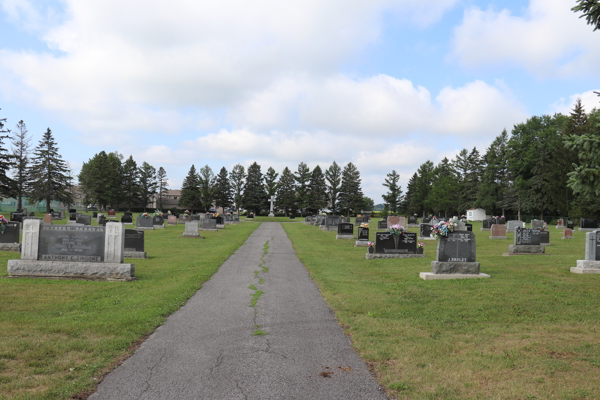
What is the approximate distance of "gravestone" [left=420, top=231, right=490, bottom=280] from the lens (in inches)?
468

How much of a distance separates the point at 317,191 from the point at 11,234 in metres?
83.7

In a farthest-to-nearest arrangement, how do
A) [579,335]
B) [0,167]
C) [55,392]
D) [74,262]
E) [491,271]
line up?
[0,167] → [491,271] → [74,262] → [579,335] → [55,392]

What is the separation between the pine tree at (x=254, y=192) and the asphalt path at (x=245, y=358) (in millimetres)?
89217

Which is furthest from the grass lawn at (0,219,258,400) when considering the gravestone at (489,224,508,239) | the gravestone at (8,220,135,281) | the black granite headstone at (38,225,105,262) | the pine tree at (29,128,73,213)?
the pine tree at (29,128,73,213)

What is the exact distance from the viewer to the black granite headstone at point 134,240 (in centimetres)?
1666

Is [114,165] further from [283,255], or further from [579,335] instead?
[579,335]

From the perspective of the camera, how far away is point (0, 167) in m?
50.6

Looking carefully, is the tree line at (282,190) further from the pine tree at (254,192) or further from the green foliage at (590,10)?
the green foliage at (590,10)

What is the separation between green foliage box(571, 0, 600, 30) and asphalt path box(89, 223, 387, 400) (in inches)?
306

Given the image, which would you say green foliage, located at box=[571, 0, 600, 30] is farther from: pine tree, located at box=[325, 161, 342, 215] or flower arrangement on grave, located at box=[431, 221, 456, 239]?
pine tree, located at box=[325, 161, 342, 215]

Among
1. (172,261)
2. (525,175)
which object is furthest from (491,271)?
(525,175)

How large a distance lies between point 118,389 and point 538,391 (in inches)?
167

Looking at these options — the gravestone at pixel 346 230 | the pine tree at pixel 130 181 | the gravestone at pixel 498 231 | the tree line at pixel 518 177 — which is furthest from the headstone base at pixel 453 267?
the pine tree at pixel 130 181

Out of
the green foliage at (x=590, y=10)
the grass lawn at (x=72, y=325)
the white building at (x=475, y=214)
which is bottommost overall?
the grass lawn at (x=72, y=325)
